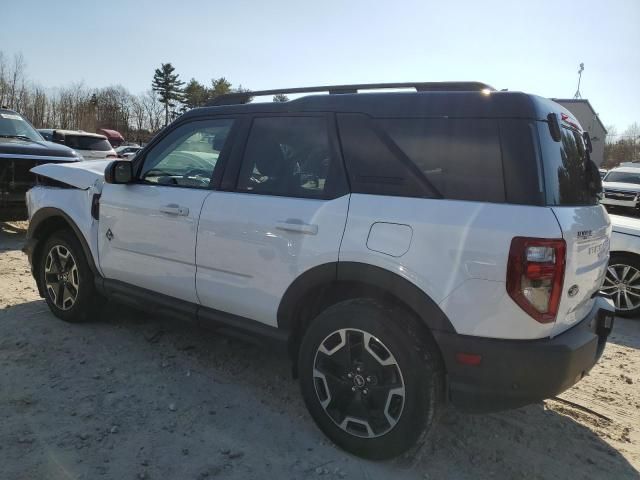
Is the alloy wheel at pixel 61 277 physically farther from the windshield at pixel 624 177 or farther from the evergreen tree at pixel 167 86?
the evergreen tree at pixel 167 86

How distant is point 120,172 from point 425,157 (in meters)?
2.35

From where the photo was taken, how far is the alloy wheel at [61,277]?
4293 mm

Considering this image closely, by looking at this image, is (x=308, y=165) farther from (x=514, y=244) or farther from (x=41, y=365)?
(x=41, y=365)

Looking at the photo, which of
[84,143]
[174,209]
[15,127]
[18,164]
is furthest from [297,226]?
[84,143]

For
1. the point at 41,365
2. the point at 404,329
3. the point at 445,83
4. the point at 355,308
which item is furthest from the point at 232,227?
the point at 41,365

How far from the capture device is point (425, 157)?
248cm

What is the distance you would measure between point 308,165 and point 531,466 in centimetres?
209

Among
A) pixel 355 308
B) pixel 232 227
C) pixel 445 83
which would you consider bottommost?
pixel 355 308

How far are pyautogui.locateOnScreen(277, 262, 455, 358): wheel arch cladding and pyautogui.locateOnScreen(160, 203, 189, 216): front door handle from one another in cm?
97

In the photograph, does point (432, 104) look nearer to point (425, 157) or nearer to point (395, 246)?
point (425, 157)

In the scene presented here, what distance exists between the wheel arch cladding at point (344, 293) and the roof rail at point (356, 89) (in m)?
1.06

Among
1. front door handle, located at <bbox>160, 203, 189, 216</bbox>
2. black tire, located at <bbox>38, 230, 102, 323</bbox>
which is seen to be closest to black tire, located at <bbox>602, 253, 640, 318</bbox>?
front door handle, located at <bbox>160, 203, 189, 216</bbox>

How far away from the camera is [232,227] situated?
9.94ft

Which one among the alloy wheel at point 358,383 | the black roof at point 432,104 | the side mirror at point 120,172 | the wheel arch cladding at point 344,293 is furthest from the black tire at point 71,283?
the alloy wheel at point 358,383
